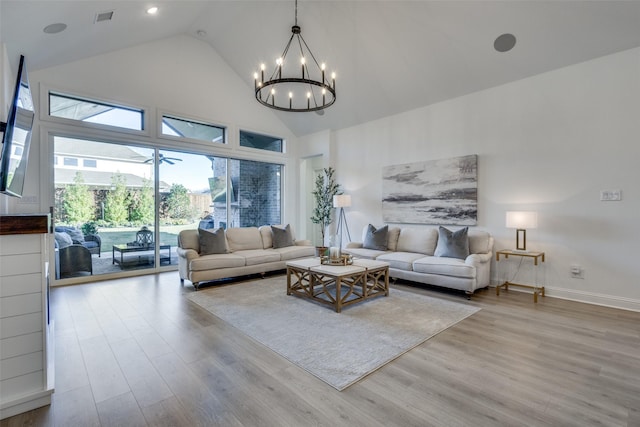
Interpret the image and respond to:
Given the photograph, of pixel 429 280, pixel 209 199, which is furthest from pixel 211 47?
pixel 429 280

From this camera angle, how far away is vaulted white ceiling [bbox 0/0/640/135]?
3403mm

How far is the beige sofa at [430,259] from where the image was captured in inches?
160

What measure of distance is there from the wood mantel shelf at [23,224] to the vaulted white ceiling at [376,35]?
2108 millimetres

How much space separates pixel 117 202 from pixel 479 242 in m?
6.01

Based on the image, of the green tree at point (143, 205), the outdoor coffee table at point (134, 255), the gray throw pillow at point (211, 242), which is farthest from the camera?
the green tree at point (143, 205)

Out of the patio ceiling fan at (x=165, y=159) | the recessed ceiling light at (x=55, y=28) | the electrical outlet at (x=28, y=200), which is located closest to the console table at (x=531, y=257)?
the patio ceiling fan at (x=165, y=159)

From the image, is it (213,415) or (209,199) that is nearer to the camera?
(213,415)

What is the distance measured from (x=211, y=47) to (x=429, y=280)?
6.22 metres

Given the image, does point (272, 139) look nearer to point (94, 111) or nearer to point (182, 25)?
point (182, 25)

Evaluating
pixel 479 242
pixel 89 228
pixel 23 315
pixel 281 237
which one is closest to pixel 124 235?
pixel 89 228

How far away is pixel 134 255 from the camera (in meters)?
5.43

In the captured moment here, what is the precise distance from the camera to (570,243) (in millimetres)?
4027

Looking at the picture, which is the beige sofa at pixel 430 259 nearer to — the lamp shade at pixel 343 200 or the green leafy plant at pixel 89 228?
the lamp shade at pixel 343 200

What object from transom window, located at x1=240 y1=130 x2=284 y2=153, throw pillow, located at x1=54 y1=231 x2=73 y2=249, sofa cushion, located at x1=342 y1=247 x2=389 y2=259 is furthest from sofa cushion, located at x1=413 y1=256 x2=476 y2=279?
throw pillow, located at x1=54 y1=231 x2=73 y2=249
